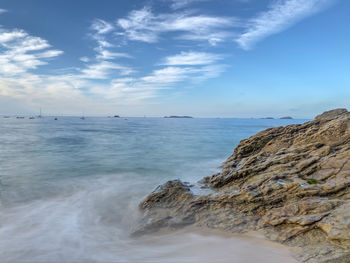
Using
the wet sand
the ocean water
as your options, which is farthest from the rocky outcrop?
the ocean water

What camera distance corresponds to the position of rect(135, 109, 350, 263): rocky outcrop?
6941mm

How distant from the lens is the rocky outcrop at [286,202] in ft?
22.8

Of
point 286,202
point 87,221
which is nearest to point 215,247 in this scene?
point 286,202

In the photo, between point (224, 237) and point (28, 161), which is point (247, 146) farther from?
point (28, 161)

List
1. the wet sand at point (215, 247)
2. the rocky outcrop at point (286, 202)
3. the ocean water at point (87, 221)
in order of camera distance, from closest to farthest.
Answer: the wet sand at point (215, 247)
the rocky outcrop at point (286, 202)
the ocean water at point (87, 221)

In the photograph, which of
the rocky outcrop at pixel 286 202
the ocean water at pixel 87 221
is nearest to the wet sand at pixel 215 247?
the ocean water at pixel 87 221

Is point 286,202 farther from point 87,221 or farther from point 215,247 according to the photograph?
point 87,221

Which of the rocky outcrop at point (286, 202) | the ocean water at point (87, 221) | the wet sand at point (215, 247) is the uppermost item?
the rocky outcrop at point (286, 202)

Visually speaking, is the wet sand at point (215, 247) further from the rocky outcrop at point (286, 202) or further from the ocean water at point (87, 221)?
the rocky outcrop at point (286, 202)

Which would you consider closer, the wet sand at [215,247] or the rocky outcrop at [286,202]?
the wet sand at [215,247]

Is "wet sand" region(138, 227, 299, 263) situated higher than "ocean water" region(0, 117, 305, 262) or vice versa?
"wet sand" region(138, 227, 299, 263)

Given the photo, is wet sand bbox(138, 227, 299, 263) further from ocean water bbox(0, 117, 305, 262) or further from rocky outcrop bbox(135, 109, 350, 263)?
rocky outcrop bbox(135, 109, 350, 263)

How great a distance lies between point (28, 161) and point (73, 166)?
583 centimetres

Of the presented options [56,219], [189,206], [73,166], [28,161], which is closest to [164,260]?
[189,206]
